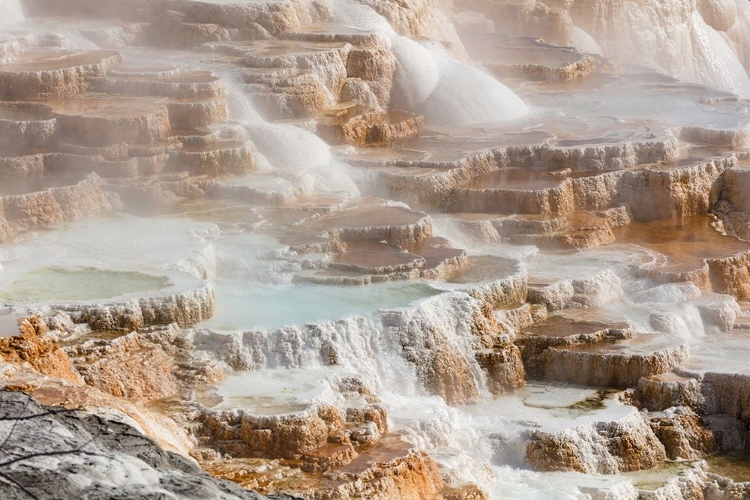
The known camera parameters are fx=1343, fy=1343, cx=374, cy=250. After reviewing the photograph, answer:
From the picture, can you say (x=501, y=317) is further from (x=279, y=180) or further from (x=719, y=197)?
(x=719, y=197)

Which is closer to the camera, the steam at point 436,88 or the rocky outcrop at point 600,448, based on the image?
the rocky outcrop at point 600,448

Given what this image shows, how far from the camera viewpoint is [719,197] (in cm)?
1761

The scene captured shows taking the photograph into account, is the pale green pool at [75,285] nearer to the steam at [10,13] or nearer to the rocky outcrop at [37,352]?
the rocky outcrop at [37,352]

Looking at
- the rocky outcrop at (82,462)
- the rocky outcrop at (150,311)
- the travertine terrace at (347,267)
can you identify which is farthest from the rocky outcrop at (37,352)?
the rocky outcrop at (82,462)

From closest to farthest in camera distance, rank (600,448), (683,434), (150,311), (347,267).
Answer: (150,311) < (600,448) < (683,434) < (347,267)

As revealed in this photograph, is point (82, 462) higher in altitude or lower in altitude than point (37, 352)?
higher

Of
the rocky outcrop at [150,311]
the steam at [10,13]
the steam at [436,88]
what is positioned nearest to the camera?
the rocky outcrop at [150,311]

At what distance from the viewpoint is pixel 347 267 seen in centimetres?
1274

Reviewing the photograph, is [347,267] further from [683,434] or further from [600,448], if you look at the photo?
[683,434]

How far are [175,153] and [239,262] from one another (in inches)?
110

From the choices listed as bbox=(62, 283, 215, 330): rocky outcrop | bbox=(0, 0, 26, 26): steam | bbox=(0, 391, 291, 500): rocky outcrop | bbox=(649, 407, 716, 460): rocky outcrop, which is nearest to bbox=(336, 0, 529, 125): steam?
bbox=(0, 0, 26, 26): steam

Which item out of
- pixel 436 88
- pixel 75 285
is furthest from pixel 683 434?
pixel 436 88

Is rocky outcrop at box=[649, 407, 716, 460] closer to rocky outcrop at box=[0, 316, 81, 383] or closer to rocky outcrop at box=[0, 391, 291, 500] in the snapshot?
rocky outcrop at box=[0, 316, 81, 383]

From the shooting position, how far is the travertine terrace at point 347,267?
9516 millimetres
